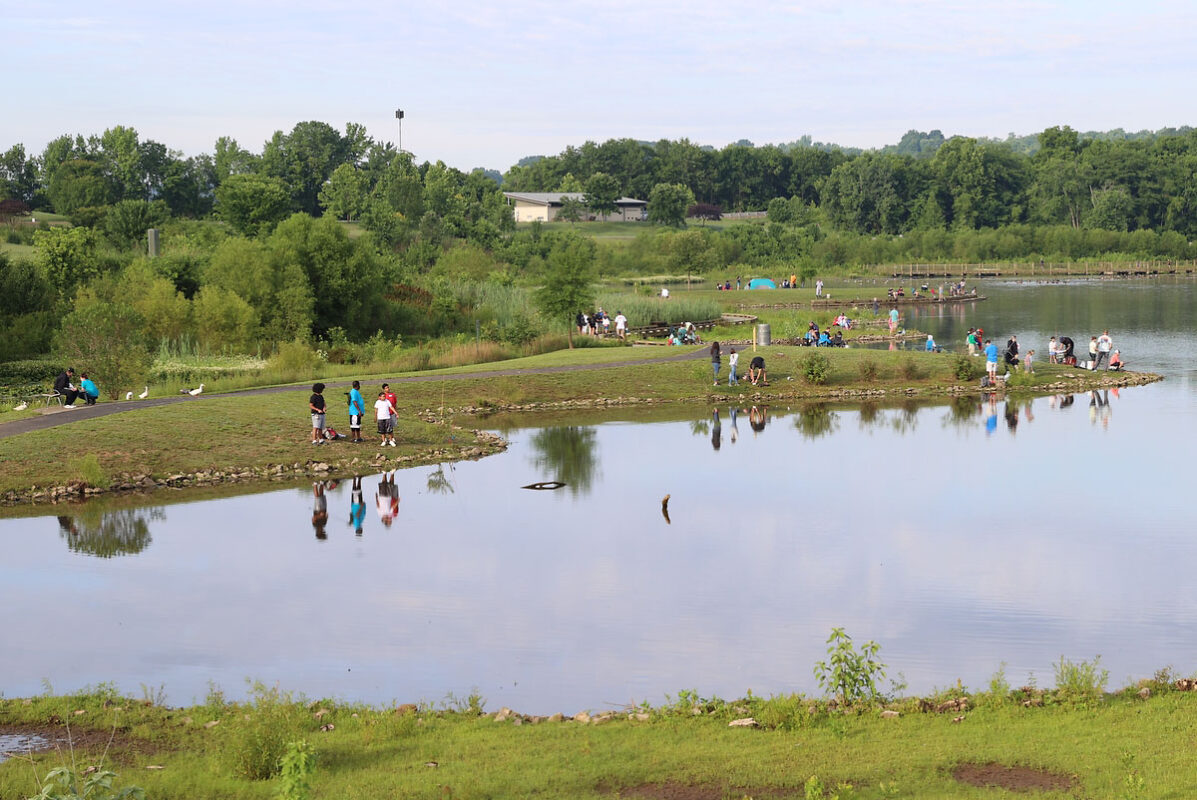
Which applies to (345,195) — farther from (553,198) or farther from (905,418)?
(905,418)

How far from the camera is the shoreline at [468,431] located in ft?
96.1

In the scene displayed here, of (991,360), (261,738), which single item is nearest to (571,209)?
(991,360)

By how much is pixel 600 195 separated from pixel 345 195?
135 ft

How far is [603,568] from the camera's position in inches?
854

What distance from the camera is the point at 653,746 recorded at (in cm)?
1268

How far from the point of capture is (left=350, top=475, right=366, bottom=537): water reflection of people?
2598 centimetres

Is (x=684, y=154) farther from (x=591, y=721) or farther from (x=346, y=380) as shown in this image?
(x=591, y=721)

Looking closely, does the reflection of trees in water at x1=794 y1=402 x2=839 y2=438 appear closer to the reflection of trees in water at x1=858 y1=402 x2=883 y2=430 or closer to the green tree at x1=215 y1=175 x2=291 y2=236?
the reflection of trees in water at x1=858 y1=402 x2=883 y2=430

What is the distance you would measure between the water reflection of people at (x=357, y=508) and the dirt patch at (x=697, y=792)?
14.6 m

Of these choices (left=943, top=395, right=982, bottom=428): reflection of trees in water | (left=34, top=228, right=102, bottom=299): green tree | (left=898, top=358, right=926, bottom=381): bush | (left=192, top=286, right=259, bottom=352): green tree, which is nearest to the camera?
(left=943, top=395, right=982, bottom=428): reflection of trees in water

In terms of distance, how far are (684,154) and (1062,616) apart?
7024 inches

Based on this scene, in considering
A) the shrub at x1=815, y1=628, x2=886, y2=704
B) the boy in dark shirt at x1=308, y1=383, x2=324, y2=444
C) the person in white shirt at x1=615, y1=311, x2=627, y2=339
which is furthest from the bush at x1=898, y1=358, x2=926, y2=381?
the shrub at x1=815, y1=628, x2=886, y2=704

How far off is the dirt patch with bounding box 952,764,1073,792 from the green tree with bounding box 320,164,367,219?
128m

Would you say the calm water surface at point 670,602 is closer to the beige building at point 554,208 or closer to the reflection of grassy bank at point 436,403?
the reflection of grassy bank at point 436,403
